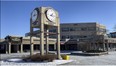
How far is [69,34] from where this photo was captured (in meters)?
81.6

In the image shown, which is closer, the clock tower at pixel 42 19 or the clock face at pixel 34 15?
the clock tower at pixel 42 19

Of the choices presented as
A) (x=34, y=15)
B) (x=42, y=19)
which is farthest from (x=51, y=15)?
(x=34, y=15)

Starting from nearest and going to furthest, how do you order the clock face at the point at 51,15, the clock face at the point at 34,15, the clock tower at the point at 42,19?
the clock tower at the point at 42,19 → the clock face at the point at 51,15 → the clock face at the point at 34,15

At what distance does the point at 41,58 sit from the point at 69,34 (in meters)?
57.4

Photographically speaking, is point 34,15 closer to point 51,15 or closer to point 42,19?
point 42,19

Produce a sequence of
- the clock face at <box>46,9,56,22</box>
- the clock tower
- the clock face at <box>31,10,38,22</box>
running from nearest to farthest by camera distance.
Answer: the clock tower
the clock face at <box>46,9,56,22</box>
the clock face at <box>31,10,38,22</box>

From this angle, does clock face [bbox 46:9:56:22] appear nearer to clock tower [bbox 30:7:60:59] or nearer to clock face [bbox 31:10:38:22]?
clock tower [bbox 30:7:60:59]

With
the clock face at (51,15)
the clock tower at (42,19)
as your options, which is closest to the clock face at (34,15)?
the clock tower at (42,19)

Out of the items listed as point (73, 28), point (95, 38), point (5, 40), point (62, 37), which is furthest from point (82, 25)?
point (5, 40)

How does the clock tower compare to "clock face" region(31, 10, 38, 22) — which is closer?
the clock tower

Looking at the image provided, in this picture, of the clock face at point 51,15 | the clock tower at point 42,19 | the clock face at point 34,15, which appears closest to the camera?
the clock tower at point 42,19

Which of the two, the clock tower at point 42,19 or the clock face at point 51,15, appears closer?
the clock tower at point 42,19

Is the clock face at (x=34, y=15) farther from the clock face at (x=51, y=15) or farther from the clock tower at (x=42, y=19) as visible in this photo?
the clock face at (x=51, y=15)

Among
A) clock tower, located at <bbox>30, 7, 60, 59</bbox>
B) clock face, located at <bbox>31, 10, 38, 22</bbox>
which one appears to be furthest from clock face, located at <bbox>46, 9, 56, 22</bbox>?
clock face, located at <bbox>31, 10, 38, 22</bbox>
